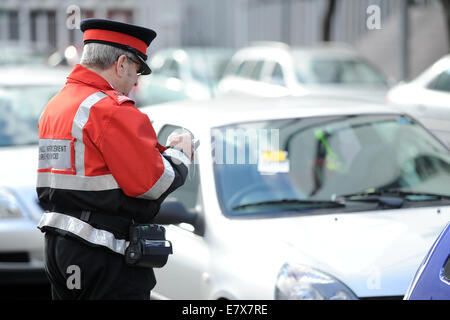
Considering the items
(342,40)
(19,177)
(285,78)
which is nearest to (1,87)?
(19,177)

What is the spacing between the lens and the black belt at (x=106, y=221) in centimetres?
344

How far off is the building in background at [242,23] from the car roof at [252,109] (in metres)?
13.7

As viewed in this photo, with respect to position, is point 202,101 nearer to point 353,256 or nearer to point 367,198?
point 367,198

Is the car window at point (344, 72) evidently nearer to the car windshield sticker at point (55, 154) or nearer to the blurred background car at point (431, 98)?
the blurred background car at point (431, 98)

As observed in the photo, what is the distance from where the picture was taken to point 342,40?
84.8 feet

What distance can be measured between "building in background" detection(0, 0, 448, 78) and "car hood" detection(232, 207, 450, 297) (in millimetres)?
14811

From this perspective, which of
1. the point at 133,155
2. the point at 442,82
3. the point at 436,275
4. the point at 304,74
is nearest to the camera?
the point at 436,275

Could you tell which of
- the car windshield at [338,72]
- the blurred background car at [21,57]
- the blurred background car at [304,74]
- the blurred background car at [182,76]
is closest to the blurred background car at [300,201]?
the blurred background car at [304,74]

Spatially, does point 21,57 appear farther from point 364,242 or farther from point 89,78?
point 89,78

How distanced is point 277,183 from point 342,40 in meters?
21.4

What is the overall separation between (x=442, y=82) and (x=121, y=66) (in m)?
4.13

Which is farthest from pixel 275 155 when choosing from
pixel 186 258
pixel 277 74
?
pixel 277 74

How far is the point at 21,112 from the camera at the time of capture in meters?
8.19
